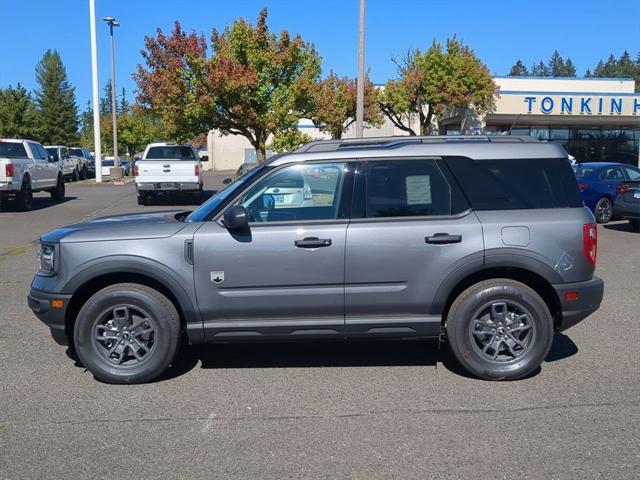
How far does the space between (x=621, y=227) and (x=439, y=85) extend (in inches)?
824

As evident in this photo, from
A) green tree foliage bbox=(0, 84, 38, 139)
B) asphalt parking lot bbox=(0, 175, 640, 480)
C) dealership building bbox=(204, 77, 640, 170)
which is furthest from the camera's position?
green tree foliage bbox=(0, 84, 38, 139)

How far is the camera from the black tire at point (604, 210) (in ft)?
53.9

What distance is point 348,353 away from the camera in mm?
6137

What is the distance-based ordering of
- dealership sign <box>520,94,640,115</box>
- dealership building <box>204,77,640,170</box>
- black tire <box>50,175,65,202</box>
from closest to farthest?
black tire <box>50,175,65,202</box> < dealership sign <box>520,94,640,115</box> < dealership building <box>204,77,640,170</box>

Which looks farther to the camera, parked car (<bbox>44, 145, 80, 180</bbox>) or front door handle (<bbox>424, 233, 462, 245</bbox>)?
parked car (<bbox>44, 145, 80, 180</bbox>)

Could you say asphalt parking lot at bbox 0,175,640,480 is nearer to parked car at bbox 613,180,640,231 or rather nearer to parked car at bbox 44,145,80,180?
parked car at bbox 613,180,640,231

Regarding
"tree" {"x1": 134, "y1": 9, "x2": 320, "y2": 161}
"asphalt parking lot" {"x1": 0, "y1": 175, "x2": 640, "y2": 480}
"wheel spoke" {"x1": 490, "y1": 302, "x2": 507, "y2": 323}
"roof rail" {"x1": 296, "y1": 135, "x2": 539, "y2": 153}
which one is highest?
"tree" {"x1": 134, "y1": 9, "x2": 320, "y2": 161}

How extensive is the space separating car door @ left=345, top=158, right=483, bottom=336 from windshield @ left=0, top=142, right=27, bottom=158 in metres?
17.5

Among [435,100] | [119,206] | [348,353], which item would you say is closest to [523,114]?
[435,100]

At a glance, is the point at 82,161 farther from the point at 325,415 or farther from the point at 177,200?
the point at 325,415

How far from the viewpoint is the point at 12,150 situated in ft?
65.8

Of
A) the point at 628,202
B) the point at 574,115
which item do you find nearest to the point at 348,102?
the point at 574,115

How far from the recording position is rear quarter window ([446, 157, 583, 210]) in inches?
212

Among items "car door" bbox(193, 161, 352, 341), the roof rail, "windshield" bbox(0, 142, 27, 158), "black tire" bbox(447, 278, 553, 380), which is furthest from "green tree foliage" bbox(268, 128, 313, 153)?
"black tire" bbox(447, 278, 553, 380)
